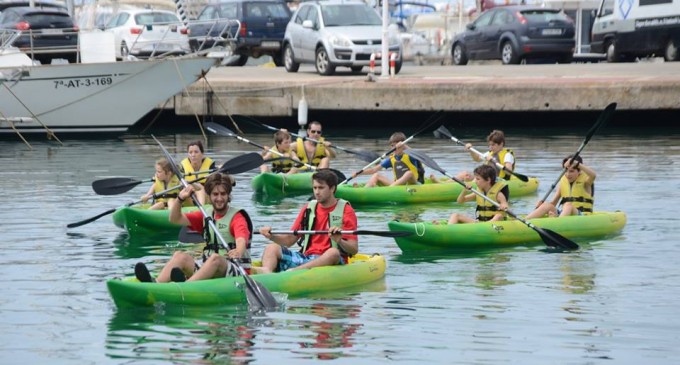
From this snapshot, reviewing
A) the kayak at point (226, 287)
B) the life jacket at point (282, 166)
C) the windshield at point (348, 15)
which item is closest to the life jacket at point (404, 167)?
the life jacket at point (282, 166)

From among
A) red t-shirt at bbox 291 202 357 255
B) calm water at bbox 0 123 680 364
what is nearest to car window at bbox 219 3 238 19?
calm water at bbox 0 123 680 364

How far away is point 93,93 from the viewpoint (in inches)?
1169

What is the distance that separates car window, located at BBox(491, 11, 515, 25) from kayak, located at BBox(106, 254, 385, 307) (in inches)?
913

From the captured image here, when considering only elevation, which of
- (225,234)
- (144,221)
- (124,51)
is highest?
(225,234)

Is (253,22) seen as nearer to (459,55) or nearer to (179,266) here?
(459,55)

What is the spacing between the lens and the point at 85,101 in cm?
2984

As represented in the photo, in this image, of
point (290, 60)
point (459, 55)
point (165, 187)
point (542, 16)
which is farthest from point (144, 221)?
point (459, 55)

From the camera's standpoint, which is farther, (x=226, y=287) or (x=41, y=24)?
(x=41, y=24)

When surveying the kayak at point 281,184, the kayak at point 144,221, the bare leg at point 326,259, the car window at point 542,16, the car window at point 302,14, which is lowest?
the kayak at point 281,184

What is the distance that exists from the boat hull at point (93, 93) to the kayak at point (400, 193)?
1043cm

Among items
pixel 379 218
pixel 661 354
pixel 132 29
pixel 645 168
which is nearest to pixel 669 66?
pixel 645 168

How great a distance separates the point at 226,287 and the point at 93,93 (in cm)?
1798

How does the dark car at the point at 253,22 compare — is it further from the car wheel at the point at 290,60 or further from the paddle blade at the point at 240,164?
the paddle blade at the point at 240,164

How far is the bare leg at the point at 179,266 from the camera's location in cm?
1260
